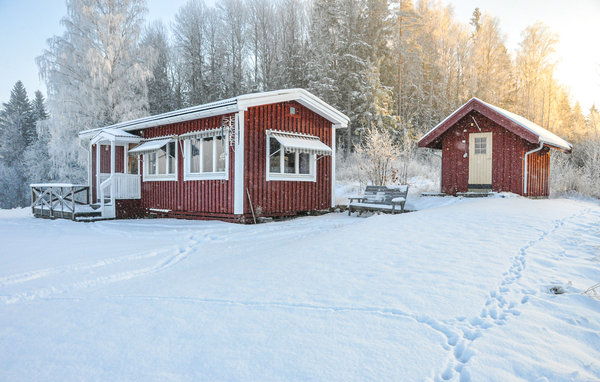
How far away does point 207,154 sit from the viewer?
395 inches

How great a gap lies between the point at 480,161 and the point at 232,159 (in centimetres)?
875

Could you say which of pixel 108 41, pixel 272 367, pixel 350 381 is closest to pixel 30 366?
pixel 272 367

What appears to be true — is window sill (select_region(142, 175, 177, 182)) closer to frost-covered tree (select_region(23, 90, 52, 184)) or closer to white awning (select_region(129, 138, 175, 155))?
white awning (select_region(129, 138, 175, 155))

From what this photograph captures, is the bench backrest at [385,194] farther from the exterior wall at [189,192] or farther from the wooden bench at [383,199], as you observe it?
the exterior wall at [189,192]

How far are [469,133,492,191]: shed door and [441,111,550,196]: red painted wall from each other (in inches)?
5.1

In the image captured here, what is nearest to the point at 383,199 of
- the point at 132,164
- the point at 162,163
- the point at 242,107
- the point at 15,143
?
the point at 242,107

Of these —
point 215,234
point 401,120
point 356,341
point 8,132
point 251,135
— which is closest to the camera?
point 356,341

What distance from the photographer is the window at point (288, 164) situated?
387 inches

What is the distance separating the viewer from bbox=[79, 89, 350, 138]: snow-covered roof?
29.4 ft

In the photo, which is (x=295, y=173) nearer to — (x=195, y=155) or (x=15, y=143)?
(x=195, y=155)

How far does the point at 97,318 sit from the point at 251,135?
6.79 m

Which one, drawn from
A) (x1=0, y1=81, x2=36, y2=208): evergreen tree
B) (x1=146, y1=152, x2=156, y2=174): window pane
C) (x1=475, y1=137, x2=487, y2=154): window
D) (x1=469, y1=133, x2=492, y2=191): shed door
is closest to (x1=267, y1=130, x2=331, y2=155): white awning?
(x1=146, y1=152, x2=156, y2=174): window pane

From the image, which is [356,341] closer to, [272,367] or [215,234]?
[272,367]

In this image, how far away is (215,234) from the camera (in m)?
7.69
